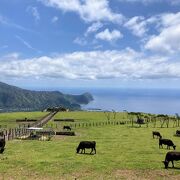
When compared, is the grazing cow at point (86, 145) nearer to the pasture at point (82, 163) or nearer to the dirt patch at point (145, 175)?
the pasture at point (82, 163)

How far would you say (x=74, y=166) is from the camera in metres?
34.1

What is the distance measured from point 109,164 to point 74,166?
11.6 feet

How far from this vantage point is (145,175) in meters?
30.9

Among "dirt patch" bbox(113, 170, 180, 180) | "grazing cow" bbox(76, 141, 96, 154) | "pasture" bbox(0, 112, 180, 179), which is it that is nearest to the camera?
"dirt patch" bbox(113, 170, 180, 180)

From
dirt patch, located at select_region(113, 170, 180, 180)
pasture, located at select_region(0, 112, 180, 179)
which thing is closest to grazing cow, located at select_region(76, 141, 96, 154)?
pasture, located at select_region(0, 112, 180, 179)

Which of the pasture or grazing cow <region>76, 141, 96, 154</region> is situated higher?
grazing cow <region>76, 141, 96, 154</region>

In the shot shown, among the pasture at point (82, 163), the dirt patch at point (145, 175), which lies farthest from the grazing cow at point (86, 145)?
the dirt patch at point (145, 175)

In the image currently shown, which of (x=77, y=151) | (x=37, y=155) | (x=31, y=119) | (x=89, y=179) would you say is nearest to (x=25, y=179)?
(x=89, y=179)

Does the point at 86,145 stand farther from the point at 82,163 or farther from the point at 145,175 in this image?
the point at 145,175

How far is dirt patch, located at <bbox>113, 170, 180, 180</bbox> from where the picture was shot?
30016mm

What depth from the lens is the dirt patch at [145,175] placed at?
30016mm

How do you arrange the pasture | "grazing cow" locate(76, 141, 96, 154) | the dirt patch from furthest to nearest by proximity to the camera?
1. "grazing cow" locate(76, 141, 96, 154)
2. the pasture
3. the dirt patch

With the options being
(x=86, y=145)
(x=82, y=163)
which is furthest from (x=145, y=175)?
(x=86, y=145)

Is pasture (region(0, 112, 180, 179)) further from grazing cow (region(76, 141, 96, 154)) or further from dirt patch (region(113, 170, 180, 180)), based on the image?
grazing cow (region(76, 141, 96, 154))
